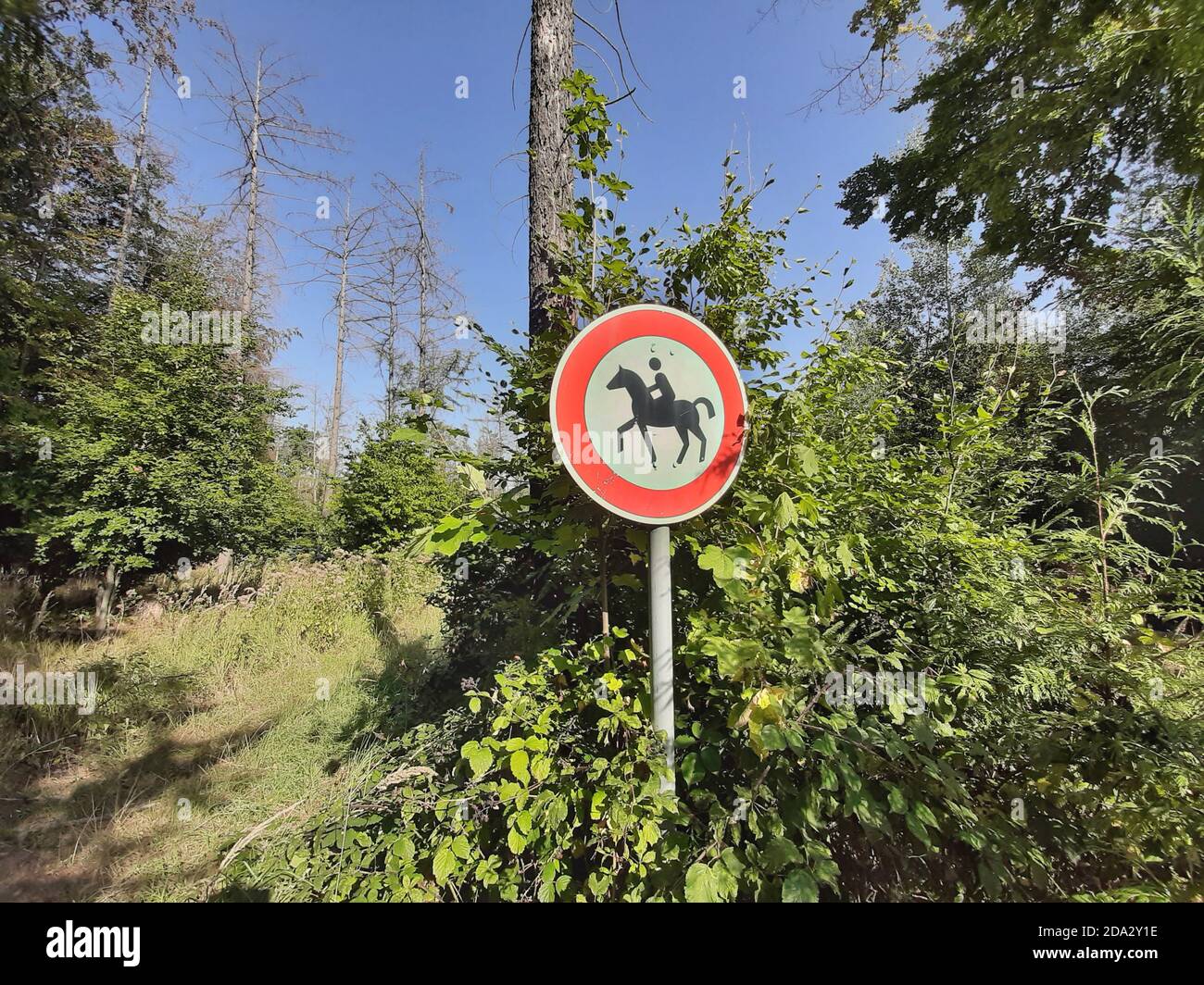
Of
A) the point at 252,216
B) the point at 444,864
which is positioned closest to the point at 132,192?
the point at 252,216

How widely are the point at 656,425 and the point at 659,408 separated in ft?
0.19

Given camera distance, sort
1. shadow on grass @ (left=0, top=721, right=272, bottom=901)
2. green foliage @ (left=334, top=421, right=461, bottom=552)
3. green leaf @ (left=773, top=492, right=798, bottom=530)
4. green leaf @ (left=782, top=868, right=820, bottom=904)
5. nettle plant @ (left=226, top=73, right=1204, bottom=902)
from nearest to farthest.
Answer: green leaf @ (left=782, top=868, right=820, bottom=904) < nettle plant @ (left=226, top=73, right=1204, bottom=902) < green leaf @ (left=773, top=492, right=798, bottom=530) < shadow on grass @ (left=0, top=721, right=272, bottom=901) < green foliage @ (left=334, top=421, right=461, bottom=552)

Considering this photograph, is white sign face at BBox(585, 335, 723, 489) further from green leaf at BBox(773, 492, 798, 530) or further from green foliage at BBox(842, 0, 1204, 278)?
green foliage at BBox(842, 0, 1204, 278)

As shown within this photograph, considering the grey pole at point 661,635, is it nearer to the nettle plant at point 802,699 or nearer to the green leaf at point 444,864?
the nettle plant at point 802,699

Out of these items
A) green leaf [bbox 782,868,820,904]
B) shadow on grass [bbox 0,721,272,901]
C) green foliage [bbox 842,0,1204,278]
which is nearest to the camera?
green leaf [bbox 782,868,820,904]

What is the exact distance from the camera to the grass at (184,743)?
2.32 metres

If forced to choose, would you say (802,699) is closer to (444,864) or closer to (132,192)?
(444,864)

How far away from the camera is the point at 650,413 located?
4.70ft

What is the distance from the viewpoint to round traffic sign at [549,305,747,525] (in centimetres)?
136

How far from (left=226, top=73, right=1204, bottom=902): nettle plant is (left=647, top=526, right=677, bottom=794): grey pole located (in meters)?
0.06

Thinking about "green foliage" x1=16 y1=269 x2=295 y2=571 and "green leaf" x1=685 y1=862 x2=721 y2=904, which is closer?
"green leaf" x1=685 y1=862 x2=721 y2=904

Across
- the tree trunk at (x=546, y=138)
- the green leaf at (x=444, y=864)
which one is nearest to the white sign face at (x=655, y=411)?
the tree trunk at (x=546, y=138)

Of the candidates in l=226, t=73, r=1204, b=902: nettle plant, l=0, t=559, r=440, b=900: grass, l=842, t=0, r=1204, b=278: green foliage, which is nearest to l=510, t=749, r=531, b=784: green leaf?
l=226, t=73, r=1204, b=902: nettle plant

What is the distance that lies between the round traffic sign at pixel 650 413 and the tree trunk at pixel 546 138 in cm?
98
